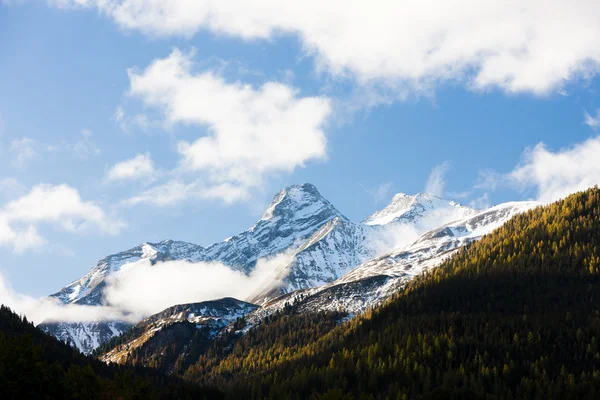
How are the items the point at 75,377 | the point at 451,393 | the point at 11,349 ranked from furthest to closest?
1. the point at 451,393
2. the point at 75,377
3. the point at 11,349

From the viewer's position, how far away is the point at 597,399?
644 ft

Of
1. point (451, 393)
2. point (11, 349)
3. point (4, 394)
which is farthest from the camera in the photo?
point (451, 393)

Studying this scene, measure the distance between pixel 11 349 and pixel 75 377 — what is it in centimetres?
1867

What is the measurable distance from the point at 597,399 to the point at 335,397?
123 m

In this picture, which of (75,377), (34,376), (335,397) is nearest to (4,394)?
(34,376)

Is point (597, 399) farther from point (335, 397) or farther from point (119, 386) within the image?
point (119, 386)

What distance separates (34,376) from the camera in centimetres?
12375

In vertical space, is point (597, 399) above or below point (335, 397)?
below

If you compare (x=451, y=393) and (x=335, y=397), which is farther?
(x=451, y=393)

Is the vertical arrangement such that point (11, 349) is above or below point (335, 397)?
above

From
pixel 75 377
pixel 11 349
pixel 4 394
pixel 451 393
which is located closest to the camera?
pixel 4 394

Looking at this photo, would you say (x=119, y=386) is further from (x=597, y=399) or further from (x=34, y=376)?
(x=597, y=399)

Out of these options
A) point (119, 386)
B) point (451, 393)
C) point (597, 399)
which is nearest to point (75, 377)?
point (119, 386)

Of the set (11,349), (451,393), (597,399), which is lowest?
(597,399)
